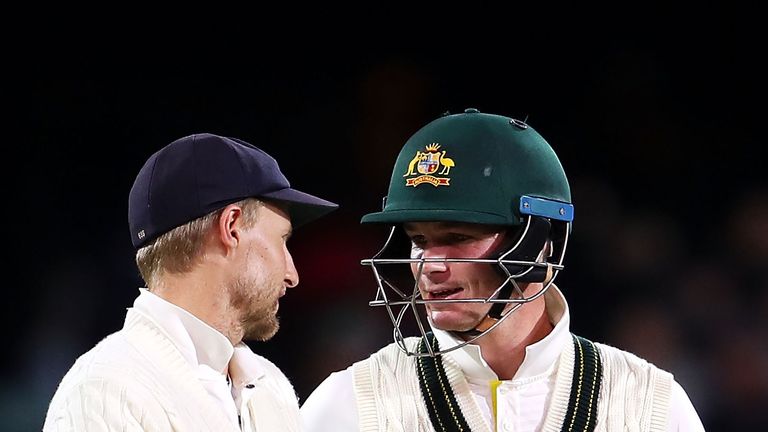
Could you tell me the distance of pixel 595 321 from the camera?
4.30m

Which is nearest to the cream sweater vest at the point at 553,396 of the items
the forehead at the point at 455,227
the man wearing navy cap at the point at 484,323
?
the man wearing navy cap at the point at 484,323

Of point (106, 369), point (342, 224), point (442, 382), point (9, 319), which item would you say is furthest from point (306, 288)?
point (106, 369)

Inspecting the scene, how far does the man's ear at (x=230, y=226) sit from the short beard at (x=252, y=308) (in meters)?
0.07

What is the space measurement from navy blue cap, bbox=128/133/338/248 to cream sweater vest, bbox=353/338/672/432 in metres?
0.39

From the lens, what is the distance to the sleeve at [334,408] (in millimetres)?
2262

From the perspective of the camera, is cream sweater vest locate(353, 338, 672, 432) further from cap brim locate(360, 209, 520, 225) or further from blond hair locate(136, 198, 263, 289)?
blond hair locate(136, 198, 263, 289)

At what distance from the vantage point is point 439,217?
217 cm

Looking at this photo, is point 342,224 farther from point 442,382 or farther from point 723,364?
point 442,382

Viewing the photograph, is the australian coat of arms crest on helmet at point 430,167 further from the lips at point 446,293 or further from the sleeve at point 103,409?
the sleeve at point 103,409

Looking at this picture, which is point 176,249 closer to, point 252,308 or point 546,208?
point 252,308

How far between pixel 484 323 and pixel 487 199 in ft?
0.78

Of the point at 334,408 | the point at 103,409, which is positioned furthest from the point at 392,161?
the point at 103,409

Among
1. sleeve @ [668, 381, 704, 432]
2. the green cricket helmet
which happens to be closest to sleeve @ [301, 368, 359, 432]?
the green cricket helmet

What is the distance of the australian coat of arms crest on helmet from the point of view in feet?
7.35
